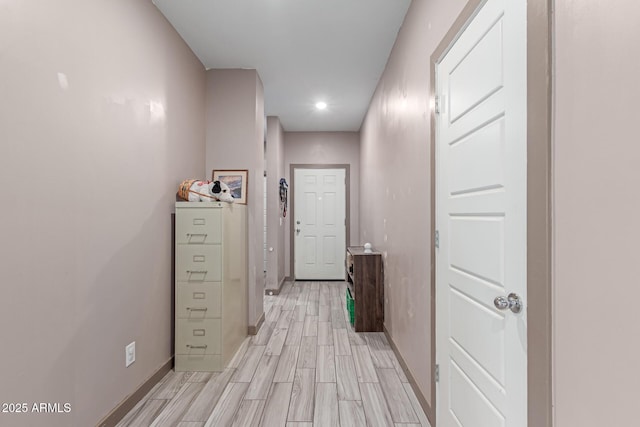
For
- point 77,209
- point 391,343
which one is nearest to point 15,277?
point 77,209

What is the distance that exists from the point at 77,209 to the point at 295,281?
4.67 meters

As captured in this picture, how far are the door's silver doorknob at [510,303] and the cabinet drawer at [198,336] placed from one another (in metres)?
2.11

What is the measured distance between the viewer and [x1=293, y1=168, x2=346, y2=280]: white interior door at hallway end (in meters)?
6.09

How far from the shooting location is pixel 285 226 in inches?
237

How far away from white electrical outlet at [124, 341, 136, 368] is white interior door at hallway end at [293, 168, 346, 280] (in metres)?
4.02

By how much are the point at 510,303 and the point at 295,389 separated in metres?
1.74

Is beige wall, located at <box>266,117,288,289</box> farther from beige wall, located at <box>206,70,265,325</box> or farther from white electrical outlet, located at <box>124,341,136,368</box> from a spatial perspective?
white electrical outlet, located at <box>124,341,136,368</box>

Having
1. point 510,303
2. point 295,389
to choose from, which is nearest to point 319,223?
point 295,389

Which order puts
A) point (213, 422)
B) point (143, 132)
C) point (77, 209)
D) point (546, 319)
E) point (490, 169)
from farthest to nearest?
point (143, 132)
point (213, 422)
point (77, 209)
point (490, 169)
point (546, 319)

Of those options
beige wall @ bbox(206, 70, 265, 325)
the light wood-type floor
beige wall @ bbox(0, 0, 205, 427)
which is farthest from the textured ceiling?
the light wood-type floor

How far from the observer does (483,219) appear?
1283 millimetres

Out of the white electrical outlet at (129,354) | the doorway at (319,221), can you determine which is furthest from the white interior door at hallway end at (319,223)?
the white electrical outlet at (129,354)

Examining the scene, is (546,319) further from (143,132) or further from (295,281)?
(295,281)

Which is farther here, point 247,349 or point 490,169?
point 247,349
